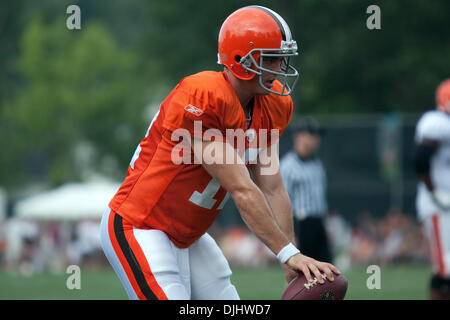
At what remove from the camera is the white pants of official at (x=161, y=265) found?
357cm

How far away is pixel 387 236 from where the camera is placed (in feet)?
50.8

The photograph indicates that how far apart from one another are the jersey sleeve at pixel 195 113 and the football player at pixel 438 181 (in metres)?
3.20

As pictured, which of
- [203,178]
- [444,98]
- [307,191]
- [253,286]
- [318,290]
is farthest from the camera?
[253,286]

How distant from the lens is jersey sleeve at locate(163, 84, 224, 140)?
3.50 m

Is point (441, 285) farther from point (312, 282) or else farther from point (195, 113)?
point (195, 113)

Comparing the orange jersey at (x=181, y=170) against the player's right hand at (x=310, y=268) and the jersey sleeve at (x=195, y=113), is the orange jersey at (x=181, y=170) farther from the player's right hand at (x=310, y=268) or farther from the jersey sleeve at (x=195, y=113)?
the player's right hand at (x=310, y=268)

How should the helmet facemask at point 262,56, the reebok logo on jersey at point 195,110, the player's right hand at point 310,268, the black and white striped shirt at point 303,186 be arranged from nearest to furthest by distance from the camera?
the player's right hand at point 310,268, the reebok logo on jersey at point 195,110, the helmet facemask at point 262,56, the black and white striped shirt at point 303,186

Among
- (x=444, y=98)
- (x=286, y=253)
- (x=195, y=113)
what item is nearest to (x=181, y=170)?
(x=195, y=113)

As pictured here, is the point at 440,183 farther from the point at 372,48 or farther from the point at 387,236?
the point at 372,48

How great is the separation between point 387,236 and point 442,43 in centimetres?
1144

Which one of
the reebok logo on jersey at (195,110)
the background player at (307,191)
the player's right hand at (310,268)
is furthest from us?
the background player at (307,191)

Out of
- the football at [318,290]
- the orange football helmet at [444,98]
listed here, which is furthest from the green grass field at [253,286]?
the football at [318,290]

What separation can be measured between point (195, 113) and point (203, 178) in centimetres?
37

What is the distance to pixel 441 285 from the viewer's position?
6.32 meters
